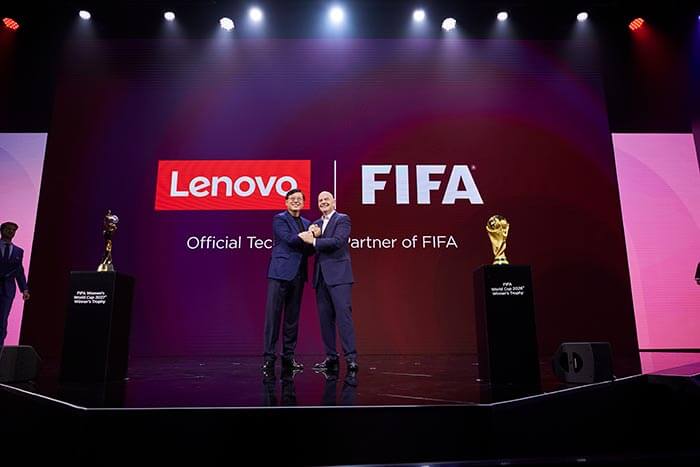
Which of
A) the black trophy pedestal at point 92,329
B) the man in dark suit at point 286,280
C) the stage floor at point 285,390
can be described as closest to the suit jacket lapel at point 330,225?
the man in dark suit at point 286,280

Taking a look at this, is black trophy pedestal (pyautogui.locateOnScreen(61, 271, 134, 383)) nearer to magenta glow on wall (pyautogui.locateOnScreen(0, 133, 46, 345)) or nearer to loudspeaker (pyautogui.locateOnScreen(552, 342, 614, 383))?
loudspeaker (pyautogui.locateOnScreen(552, 342, 614, 383))

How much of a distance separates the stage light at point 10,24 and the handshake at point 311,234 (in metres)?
5.82

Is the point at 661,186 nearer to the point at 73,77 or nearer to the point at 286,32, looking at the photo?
the point at 286,32

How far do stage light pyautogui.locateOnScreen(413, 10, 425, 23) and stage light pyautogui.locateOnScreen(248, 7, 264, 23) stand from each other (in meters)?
2.15

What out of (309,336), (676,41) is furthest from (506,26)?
(309,336)

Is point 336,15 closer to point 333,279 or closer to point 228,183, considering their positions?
point 228,183

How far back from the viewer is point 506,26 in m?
6.66

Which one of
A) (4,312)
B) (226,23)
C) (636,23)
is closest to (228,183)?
(226,23)


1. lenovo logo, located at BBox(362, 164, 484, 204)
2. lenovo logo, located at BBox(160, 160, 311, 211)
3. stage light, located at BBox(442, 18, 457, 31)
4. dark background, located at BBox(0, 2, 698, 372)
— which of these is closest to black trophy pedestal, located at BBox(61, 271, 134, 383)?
lenovo logo, located at BBox(160, 160, 311, 211)

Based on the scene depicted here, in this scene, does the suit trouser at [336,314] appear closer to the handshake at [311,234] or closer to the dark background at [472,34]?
the handshake at [311,234]

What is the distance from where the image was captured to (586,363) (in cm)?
267

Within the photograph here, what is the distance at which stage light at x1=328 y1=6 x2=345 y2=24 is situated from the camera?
6.65m

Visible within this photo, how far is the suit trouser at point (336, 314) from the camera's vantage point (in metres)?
3.50

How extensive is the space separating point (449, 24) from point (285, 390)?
5.85 metres
